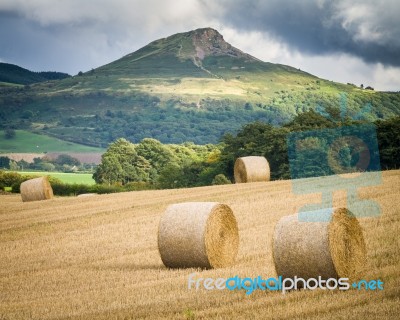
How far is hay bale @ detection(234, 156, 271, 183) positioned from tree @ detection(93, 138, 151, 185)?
5526 cm

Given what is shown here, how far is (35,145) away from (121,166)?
66.5 metres

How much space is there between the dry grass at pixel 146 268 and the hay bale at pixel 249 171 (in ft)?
16.4

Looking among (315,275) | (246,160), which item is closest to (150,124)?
(246,160)

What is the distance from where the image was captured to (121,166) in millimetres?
96375

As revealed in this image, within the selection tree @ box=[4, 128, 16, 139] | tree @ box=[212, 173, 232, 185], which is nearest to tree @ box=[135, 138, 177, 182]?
tree @ box=[212, 173, 232, 185]

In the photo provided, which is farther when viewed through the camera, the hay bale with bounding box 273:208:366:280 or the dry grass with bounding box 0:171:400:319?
the hay bale with bounding box 273:208:366:280

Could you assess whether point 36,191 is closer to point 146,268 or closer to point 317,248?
point 146,268

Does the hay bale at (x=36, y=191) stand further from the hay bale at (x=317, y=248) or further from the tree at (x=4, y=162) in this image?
the tree at (x=4, y=162)

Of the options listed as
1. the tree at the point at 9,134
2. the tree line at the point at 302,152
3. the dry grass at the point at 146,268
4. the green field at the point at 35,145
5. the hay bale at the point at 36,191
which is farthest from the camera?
the tree at the point at 9,134

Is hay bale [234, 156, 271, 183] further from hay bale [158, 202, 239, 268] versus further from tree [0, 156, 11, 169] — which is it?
tree [0, 156, 11, 169]

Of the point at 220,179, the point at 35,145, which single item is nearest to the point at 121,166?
the point at 220,179

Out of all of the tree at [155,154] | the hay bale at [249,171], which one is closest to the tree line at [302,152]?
the hay bale at [249,171]

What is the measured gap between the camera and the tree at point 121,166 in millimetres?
93500

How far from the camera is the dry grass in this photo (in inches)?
419
